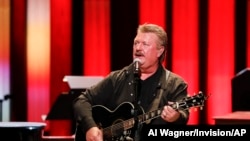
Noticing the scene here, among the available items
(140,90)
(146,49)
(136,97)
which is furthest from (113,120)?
(146,49)

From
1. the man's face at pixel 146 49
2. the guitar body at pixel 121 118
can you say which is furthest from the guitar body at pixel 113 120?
the man's face at pixel 146 49

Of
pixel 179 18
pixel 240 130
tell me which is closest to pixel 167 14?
pixel 179 18

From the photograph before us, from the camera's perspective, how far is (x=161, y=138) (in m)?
2.71

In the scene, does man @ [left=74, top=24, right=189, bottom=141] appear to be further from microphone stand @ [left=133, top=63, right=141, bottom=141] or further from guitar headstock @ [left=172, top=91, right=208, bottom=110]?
guitar headstock @ [left=172, top=91, right=208, bottom=110]

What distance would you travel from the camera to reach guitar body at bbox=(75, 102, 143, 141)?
360 cm

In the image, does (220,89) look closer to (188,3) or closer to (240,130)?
(188,3)

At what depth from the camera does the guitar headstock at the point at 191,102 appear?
10.8ft

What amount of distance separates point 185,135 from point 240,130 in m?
0.27

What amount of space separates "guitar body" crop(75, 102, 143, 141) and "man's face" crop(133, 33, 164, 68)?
0.31m

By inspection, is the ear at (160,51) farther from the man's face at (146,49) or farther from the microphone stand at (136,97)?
the microphone stand at (136,97)

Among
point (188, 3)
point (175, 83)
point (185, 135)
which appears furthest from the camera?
point (188, 3)

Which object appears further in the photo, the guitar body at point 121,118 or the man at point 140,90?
the man at point 140,90

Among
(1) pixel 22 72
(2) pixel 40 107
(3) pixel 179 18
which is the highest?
(3) pixel 179 18

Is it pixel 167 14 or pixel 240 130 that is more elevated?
pixel 167 14
